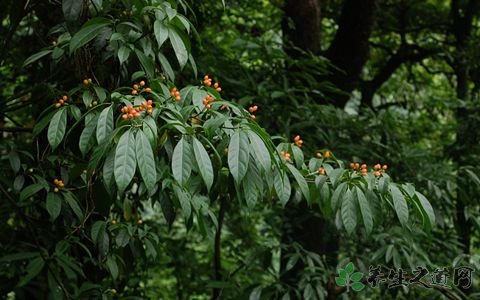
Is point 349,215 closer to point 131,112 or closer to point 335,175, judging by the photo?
point 335,175

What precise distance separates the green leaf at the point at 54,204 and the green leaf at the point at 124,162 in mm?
691

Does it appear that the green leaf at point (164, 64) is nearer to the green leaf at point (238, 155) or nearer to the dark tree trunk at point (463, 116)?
the green leaf at point (238, 155)

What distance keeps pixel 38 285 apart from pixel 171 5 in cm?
169

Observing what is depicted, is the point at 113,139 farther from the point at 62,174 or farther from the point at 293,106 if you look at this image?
the point at 293,106

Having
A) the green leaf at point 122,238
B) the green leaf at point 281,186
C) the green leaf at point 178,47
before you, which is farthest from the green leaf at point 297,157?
the green leaf at point 122,238

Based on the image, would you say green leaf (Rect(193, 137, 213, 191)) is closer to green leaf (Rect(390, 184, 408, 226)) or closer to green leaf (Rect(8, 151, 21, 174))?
green leaf (Rect(390, 184, 408, 226))

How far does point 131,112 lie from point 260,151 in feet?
1.00

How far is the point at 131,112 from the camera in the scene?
4.08 feet

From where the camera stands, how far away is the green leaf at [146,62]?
1579 mm

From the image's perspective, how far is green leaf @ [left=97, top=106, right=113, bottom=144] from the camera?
4.15ft

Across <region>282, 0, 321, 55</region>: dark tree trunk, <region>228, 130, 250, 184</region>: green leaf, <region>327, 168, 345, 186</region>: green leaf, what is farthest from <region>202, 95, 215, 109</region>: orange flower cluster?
<region>282, 0, 321, 55</region>: dark tree trunk

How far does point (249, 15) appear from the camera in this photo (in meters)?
3.50

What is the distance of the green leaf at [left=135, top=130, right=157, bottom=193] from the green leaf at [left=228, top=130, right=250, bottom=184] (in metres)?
0.17

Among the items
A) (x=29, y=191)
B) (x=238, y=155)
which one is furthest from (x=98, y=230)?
(x=238, y=155)
